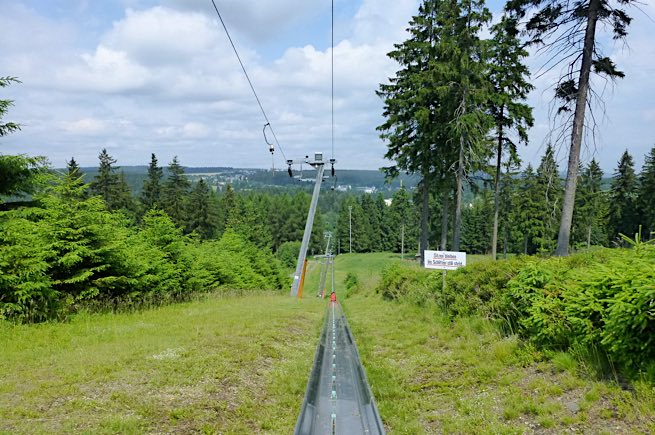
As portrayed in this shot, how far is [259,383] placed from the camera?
7141 mm

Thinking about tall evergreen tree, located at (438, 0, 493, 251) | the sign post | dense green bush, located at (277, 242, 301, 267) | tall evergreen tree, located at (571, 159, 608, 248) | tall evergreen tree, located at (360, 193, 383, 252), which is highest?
tall evergreen tree, located at (438, 0, 493, 251)

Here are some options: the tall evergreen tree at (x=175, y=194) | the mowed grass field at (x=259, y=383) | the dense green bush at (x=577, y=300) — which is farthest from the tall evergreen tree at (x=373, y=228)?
the mowed grass field at (x=259, y=383)

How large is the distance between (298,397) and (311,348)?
3306mm

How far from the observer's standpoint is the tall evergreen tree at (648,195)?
1746 inches

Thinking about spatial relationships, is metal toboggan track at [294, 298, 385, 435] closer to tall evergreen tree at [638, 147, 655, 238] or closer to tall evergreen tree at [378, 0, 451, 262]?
tall evergreen tree at [378, 0, 451, 262]

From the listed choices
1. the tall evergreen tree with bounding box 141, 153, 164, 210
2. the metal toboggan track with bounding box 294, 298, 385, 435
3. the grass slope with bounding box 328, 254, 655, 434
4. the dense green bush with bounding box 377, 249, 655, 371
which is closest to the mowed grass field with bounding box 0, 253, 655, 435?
the grass slope with bounding box 328, 254, 655, 434

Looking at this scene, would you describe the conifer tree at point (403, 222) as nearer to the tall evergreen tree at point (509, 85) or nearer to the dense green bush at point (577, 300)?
the tall evergreen tree at point (509, 85)

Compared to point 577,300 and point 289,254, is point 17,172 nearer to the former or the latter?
point 577,300

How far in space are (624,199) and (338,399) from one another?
5683 cm

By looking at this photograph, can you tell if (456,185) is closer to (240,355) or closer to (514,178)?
(240,355)

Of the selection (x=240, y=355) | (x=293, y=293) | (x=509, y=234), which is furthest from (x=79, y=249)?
(x=509, y=234)

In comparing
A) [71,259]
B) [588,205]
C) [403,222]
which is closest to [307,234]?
[71,259]

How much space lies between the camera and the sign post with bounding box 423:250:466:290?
12492 millimetres

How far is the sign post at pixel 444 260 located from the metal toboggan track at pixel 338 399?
376 cm
